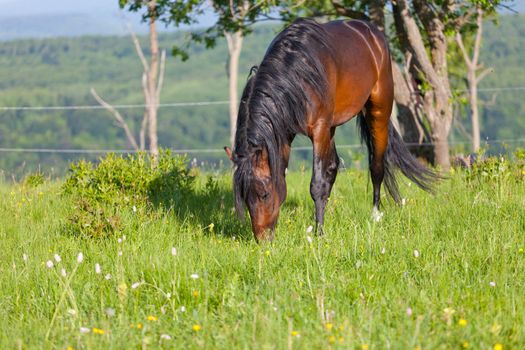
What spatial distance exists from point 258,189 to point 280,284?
4.27 feet

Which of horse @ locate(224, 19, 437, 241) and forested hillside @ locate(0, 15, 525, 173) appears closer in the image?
horse @ locate(224, 19, 437, 241)

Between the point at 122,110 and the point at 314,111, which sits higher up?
the point at 314,111

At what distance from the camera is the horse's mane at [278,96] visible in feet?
17.3

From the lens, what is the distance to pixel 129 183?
7406 mm

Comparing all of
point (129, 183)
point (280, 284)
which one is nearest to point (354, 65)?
point (129, 183)

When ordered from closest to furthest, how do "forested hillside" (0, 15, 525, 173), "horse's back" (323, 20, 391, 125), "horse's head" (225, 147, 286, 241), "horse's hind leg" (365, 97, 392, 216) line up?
"horse's head" (225, 147, 286, 241), "horse's back" (323, 20, 391, 125), "horse's hind leg" (365, 97, 392, 216), "forested hillside" (0, 15, 525, 173)

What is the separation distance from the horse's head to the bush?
163 cm

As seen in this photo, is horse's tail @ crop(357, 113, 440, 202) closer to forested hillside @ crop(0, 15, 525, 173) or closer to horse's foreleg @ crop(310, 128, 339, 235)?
horse's foreleg @ crop(310, 128, 339, 235)

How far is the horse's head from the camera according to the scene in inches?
205

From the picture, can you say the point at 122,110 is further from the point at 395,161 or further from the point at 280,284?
the point at 280,284

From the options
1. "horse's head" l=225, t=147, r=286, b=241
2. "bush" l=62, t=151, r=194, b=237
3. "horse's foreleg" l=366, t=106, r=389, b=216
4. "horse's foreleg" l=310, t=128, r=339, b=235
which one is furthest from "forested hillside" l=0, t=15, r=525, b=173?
"horse's head" l=225, t=147, r=286, b=241

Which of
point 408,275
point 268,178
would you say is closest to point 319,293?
point 408,275

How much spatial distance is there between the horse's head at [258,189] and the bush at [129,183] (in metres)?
1.63

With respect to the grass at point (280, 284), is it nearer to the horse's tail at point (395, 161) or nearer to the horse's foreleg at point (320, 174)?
the horse's foreleg at point (320, 174)
